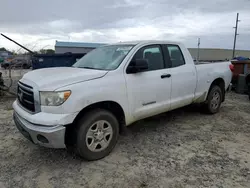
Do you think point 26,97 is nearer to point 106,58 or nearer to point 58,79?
point 58,79

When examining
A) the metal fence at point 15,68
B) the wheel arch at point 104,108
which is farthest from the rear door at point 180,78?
the metal fence at point 15,68

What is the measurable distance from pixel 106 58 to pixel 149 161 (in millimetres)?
1901

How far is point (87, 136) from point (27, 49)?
704 centimetres

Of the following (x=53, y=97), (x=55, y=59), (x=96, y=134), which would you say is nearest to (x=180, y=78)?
(x=96, y=134)

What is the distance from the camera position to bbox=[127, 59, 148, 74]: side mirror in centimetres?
324

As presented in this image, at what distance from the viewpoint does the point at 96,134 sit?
9.89ft

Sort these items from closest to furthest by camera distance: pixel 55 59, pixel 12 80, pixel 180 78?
pixel 180 78 → pixel 55 59 → pixel 12 80

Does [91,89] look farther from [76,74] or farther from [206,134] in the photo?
[206,134]

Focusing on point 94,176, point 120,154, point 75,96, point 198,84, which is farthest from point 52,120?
point 198,84

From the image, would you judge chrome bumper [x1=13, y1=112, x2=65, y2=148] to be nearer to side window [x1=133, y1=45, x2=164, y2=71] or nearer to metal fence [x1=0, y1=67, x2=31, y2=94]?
side window [x1=133, y1=45, x2=164, y2=71]

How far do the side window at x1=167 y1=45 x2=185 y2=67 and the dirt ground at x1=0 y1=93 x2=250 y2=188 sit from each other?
4.55 ft

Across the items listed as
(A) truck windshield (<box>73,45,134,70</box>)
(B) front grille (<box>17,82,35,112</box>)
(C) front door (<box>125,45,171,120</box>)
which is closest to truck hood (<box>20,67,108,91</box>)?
(B) front grille (<box>17,82,35,112</box>)

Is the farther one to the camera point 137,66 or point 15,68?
point 15,68

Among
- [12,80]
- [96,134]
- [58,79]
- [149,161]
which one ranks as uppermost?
[58,79]
